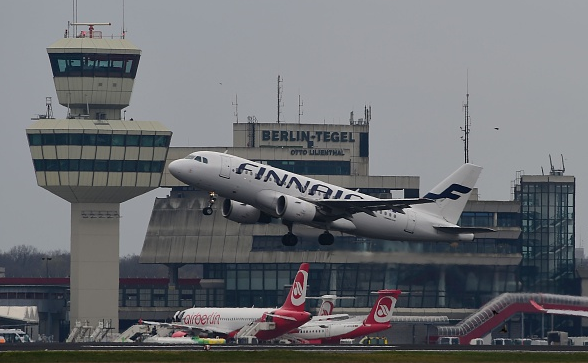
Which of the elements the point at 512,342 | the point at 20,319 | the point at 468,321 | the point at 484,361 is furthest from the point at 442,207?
the point at 20,319

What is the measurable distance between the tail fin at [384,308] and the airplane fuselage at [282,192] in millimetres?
31974

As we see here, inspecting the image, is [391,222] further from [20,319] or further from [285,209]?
[20,319]

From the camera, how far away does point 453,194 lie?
125m

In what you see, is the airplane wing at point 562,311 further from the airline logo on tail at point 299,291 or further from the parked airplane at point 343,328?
the airline logo on tail at point 299,291

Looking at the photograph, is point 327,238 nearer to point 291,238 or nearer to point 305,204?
point 291,238

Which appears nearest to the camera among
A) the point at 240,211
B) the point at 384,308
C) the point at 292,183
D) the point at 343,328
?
the point at 292,183

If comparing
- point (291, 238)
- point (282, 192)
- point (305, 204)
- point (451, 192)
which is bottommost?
point (291, 238)

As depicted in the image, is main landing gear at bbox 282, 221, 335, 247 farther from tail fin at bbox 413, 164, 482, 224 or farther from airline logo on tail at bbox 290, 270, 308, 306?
airline logo on tail at bbox 290, 270, 308, 306

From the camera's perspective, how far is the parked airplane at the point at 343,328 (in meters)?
148

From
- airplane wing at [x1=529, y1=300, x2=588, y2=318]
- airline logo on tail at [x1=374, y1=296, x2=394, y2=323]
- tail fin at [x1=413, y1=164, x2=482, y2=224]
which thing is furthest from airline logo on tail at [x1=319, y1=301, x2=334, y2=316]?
tail fin at [x1=413, y1=164, x2=482, y2=224]

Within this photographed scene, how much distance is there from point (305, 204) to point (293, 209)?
1.33 metres

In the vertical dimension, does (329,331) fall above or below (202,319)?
→ below

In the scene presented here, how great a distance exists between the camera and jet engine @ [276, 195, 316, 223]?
112250 millimetres

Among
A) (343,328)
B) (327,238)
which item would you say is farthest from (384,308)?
(327,238)
